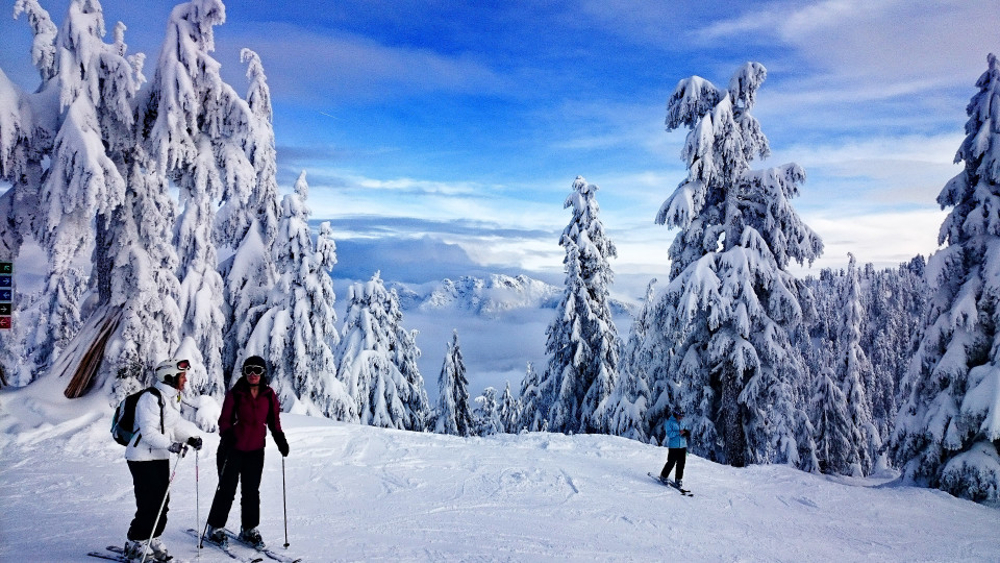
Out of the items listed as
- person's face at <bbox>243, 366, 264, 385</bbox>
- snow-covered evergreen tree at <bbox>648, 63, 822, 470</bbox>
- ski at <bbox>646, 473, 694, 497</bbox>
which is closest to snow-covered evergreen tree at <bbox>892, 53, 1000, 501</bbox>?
snow-covered evergreen tree at <bbox>648, 63, 822, 470</bbox>

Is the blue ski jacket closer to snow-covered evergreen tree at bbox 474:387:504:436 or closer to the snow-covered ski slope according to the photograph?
the snow-covered ski slope

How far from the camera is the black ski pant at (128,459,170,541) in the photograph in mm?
5801

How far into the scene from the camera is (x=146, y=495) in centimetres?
584

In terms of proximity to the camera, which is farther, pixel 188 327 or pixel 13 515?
pixel 188 327

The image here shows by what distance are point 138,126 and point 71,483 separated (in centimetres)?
803

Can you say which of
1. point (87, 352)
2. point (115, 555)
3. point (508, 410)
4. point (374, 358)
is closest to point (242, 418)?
point (115, 555)

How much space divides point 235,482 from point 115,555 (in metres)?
1.24

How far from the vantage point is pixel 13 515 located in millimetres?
7363

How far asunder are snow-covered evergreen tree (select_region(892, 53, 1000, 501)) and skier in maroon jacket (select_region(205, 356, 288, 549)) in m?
14.4

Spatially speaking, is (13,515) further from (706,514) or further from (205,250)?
(205,250)

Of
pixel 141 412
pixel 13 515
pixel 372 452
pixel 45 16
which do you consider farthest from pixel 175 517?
pixel 45 16

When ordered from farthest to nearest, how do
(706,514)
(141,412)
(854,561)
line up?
(706,514) → (854,561) → (141,412)

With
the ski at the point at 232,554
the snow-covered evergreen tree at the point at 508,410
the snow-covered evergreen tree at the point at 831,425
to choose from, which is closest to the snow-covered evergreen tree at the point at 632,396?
the snow-covered evergreen tree at the point at 831,425

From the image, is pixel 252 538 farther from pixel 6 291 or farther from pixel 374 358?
pixel 374 358
